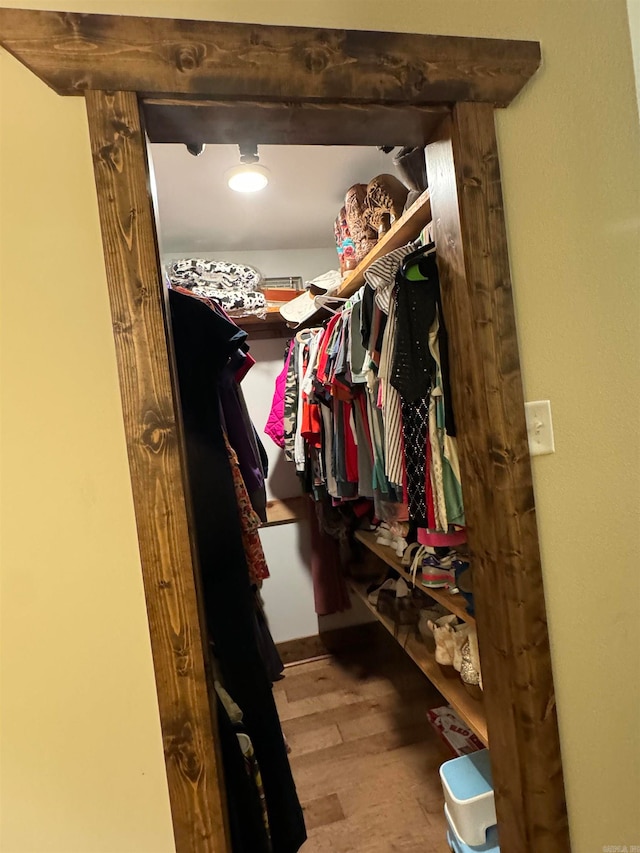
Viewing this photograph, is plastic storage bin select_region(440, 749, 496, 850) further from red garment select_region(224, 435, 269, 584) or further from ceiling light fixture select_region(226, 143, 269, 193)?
ceiling light fixture select_region(226, 143, 269, 193)

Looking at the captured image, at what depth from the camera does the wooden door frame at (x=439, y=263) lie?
80cm

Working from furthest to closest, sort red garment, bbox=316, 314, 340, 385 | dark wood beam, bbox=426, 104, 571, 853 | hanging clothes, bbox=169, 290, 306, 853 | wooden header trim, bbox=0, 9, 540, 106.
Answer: red garment, bbox=316, 314, 340, 385 < hanging clothes, bbox=169, 290, 306, 853 < dark wood beam, bbox=426, 104, 571, 853 < wooden header trim, bbox=0, 9, 540, 106

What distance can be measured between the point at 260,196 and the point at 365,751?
235 centimetres

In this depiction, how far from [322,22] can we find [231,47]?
0.18m

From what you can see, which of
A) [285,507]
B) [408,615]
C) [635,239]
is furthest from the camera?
[285,507]

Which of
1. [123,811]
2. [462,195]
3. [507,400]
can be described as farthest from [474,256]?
[123,811]

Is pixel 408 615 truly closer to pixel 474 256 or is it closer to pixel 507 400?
pixel 507 400

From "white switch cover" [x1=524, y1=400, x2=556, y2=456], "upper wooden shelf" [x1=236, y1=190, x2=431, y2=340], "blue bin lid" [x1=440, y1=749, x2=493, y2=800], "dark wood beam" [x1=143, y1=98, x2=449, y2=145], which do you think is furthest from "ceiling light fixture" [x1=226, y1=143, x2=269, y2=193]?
"blue bin lid" [x1=440, y1=749, x2=493, y2=800]

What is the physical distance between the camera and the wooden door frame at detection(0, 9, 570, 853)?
0.80 meters

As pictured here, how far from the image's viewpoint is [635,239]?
104 centimetres

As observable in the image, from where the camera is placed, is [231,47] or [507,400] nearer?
[231,47]

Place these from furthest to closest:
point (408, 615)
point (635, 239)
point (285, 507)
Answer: point (285, 507)
point (408, 615)
point (635, 239)

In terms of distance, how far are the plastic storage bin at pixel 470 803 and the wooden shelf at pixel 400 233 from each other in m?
1.52

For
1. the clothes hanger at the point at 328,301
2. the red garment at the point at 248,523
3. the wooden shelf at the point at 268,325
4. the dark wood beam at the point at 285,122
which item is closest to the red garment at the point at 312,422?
the clothes hanger at the point at 328,301
